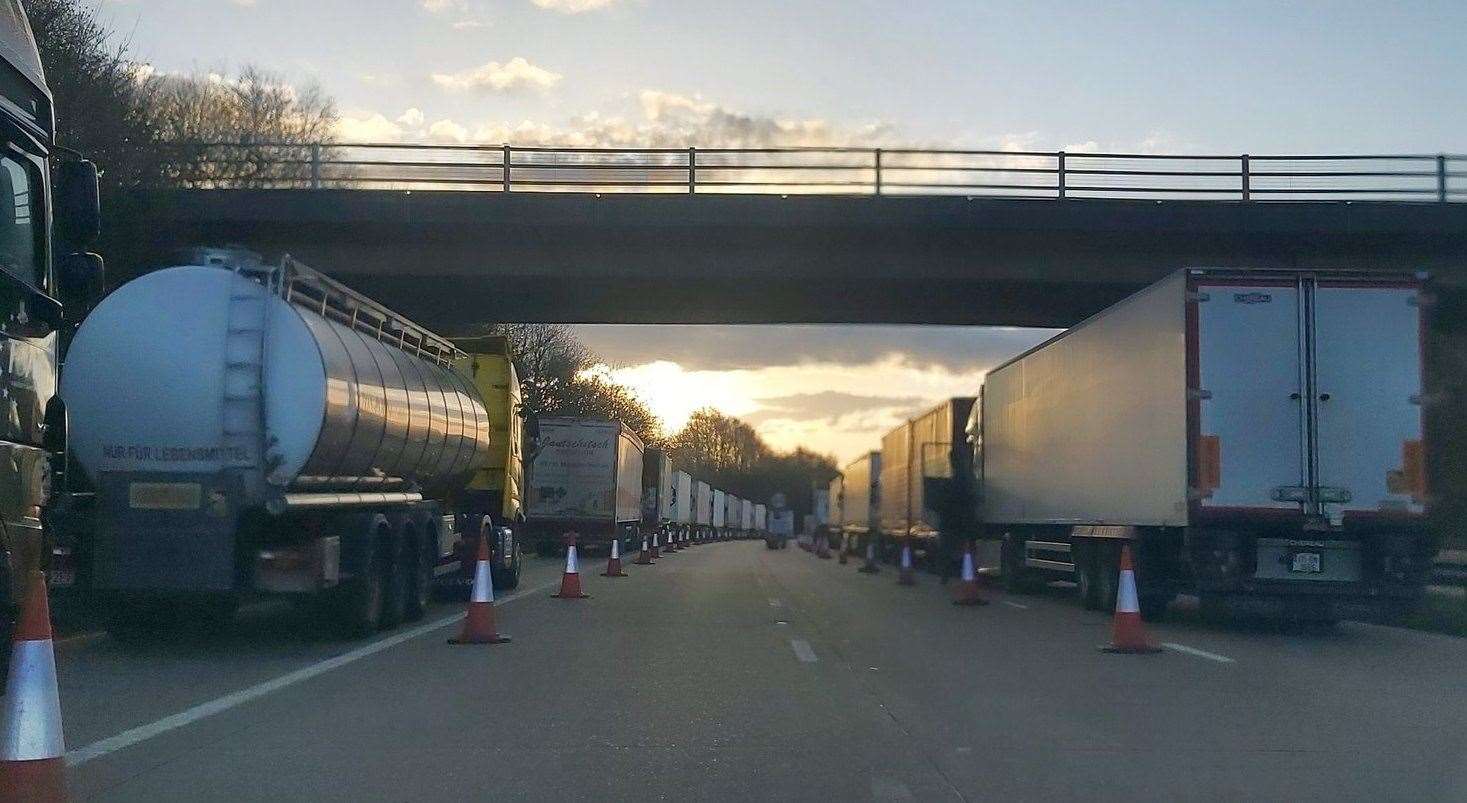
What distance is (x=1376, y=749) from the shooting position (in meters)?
7.91

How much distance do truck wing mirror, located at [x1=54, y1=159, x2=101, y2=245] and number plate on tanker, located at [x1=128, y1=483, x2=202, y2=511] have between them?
10.9 ft

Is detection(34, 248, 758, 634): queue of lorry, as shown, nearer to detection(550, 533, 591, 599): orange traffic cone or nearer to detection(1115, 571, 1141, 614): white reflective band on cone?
detection(550, 533, 591, 599): orange traffic cone

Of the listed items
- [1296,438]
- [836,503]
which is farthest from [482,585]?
[836,503]

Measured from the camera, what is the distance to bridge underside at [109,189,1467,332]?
26938 mm

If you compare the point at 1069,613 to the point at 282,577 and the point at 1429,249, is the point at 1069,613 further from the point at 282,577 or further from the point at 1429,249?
the point at 1429,249

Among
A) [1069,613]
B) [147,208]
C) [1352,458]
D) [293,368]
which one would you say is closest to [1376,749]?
[1352,458]

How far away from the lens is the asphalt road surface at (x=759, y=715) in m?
6.79

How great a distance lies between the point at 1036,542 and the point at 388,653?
12.0 meters

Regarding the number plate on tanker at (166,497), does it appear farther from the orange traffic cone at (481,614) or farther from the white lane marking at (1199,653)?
the white lane marking at (1199,653)

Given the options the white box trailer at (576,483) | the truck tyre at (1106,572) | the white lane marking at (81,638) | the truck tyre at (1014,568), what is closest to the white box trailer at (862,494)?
the white box trailer at (576,483)

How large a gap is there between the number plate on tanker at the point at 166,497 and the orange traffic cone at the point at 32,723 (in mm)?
6406

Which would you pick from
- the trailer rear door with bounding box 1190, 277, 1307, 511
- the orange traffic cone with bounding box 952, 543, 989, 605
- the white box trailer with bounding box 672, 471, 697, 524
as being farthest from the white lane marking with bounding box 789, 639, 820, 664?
→ the white box trailer with bounding box 672, 471, 697, 524

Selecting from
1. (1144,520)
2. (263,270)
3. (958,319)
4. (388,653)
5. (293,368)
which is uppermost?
(958,319)

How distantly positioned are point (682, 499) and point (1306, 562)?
47878 millimetres
